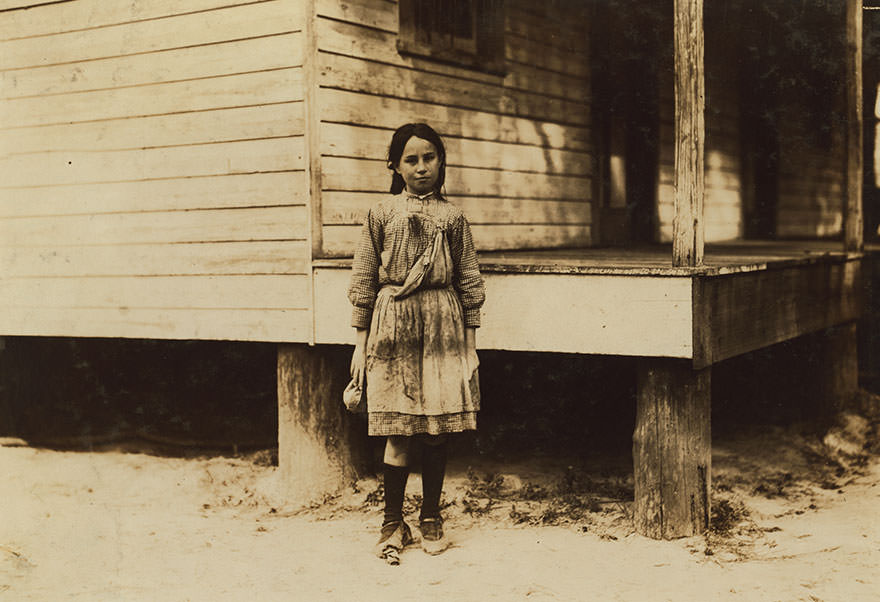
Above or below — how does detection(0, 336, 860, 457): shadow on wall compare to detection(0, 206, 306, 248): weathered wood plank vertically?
below

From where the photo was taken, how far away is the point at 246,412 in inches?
333

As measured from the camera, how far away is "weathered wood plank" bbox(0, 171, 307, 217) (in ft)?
22.2

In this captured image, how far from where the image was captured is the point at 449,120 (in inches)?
314

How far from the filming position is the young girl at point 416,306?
210 inches

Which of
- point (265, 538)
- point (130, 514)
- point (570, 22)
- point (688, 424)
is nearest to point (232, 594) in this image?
point (265, 538)

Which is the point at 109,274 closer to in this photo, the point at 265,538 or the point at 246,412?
A: the point at 246,412

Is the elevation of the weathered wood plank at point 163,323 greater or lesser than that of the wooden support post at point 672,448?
greater

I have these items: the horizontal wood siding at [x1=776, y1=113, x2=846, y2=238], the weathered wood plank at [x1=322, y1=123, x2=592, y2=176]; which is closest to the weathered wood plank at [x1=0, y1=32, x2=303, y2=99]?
the weathered wood plank at [x1=322, y1=123, x2=592, y2=176]

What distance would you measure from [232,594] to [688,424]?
269 centimetres

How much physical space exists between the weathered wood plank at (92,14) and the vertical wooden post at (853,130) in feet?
16.5

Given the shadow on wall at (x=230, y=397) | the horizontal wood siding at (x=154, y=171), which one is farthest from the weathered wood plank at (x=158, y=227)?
the shadow on wall at (x=230, y=397)

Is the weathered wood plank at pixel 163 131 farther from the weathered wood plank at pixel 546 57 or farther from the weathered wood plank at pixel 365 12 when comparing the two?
the weathered wood plank at pixel 546 57

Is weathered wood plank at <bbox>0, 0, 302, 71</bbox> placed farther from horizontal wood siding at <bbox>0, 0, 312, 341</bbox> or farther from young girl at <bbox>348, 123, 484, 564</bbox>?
young girl at <bbox>348, 123, 484, 564</bbox>

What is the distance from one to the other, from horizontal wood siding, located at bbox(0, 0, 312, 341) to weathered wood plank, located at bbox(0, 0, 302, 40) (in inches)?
0.4
